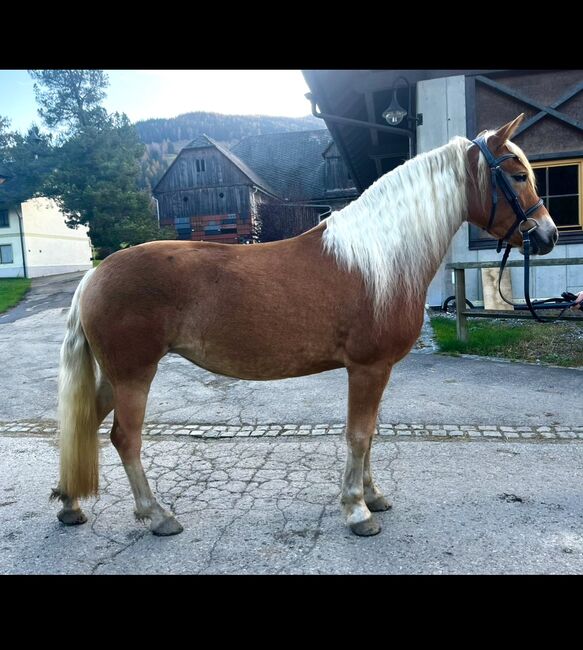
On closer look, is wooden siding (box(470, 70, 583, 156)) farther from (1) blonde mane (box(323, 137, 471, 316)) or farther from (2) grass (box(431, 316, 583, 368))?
(1) blonde mane (box(323, 137, 471, 316))

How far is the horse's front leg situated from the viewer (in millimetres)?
2524

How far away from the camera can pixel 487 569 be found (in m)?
2.13

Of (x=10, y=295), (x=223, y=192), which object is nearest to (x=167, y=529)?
(x=10, y=295)

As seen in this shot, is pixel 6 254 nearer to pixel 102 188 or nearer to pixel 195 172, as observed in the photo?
pixel 102 188

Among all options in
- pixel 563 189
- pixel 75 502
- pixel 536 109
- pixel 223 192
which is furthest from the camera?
pixel 223 192

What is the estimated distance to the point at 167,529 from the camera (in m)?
2.53

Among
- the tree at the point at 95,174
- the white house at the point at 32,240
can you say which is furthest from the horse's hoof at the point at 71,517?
the white house at the point at 32,240

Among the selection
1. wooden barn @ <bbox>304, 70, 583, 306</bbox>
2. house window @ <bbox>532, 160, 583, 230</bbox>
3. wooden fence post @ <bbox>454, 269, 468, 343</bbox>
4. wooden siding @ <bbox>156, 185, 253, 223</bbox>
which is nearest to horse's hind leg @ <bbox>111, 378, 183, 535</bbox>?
wooden fence post @ <bbox>454, 269, 468, 343</bbox>

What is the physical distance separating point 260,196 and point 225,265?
1217 inches

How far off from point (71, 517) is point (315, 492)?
1432 millimetres

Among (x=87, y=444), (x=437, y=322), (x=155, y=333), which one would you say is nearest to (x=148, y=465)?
(x=87, y=444)

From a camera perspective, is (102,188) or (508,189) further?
(102,188)

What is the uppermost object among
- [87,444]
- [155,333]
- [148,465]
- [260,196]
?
[260,196]
